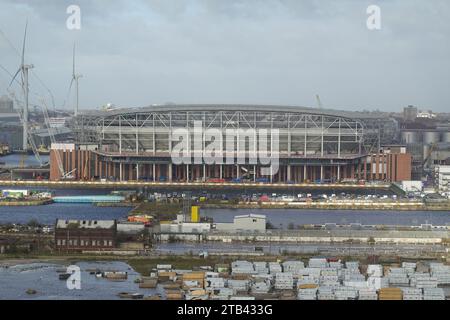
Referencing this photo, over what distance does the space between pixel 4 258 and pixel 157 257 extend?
5.63ft

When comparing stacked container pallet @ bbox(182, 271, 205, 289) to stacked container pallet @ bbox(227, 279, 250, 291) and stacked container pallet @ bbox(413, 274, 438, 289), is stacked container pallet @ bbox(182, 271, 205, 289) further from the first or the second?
stacked container pallet @ bbox(413, 274, 438, 289)

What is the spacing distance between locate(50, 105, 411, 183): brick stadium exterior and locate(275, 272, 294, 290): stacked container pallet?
479 inches

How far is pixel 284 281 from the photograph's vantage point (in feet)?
28.7

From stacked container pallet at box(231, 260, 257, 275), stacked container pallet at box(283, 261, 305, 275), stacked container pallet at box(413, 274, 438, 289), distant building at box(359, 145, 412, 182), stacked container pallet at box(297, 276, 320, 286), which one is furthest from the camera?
distant building at box(359, 145, 412, 182)

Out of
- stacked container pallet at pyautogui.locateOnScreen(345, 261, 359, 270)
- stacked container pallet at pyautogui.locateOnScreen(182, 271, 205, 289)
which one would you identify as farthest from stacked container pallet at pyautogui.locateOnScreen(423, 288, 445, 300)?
stacked container pallet at pyautogui.locateOnScreen(182, 271, 205, 289)

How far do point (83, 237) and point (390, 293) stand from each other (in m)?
4.59

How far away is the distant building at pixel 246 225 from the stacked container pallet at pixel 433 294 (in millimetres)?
4800

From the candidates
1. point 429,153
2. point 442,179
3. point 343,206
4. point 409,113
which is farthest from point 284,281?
point 409,113

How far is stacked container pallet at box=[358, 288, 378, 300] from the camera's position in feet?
26.5

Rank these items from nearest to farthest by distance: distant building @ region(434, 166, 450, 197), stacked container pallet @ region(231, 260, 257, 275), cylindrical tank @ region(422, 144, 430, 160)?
stacked container pallet @ region(231, 260, 257, 275)
distant building @ region(434, 166, 450, 197)
cylindrical tank @ region(422, 144, 430, 160)

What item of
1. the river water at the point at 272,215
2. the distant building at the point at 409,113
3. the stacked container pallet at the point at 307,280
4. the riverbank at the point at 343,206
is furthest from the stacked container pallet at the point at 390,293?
the distant building at the point at 409,113

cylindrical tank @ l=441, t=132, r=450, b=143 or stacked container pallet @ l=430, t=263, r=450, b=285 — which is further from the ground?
cylindrical tank @ l=441, t=132, r=450, b=143

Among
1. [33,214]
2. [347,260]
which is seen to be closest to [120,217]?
[33,214]
